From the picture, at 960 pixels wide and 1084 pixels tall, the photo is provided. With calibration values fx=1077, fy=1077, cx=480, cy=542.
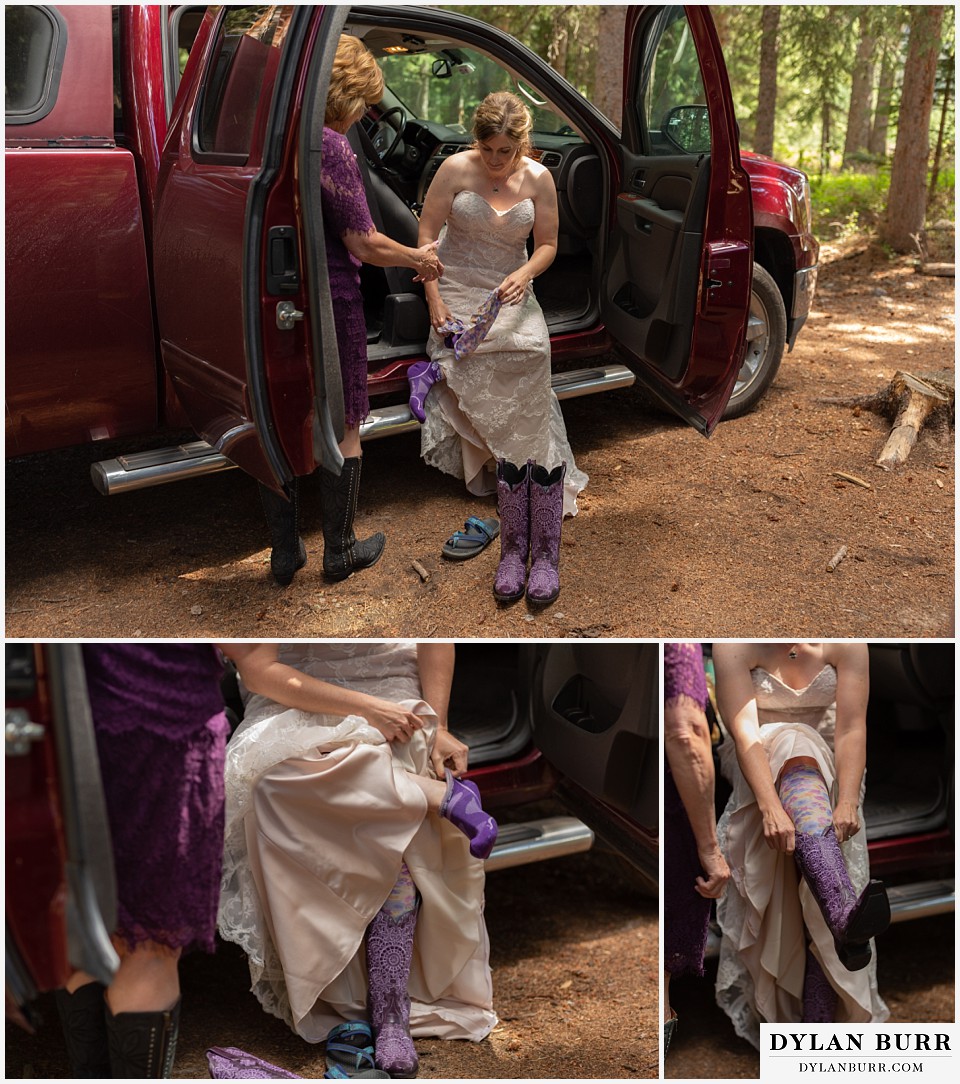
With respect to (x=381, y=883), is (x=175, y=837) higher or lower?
higher

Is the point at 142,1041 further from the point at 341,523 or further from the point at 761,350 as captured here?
the point at 761,350

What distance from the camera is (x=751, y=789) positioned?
95.7 inches

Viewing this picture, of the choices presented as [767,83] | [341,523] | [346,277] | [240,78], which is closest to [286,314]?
[346,277]

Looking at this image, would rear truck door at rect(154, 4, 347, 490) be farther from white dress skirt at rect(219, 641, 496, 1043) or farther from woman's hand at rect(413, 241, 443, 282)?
white dress skirt at rect(219, 641, 496, 1043)

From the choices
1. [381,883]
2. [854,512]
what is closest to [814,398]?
[854,512]

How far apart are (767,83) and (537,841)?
29.8 feet

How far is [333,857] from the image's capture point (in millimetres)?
2316

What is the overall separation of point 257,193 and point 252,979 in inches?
76.5

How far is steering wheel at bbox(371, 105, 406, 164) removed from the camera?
4.91 meters

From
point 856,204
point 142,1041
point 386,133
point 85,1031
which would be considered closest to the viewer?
point 142,1041

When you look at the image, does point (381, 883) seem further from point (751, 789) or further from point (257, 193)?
point (257, 193)

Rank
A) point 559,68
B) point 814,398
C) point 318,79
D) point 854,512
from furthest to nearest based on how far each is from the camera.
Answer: point 559,68, point 814,398, point 854,512, point 318,79

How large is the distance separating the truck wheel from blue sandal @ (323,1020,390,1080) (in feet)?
10.9

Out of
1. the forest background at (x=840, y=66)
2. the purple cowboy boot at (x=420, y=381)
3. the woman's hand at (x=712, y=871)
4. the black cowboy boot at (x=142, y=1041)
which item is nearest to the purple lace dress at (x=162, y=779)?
the black cowboy boot at (x=142, y=1041)
